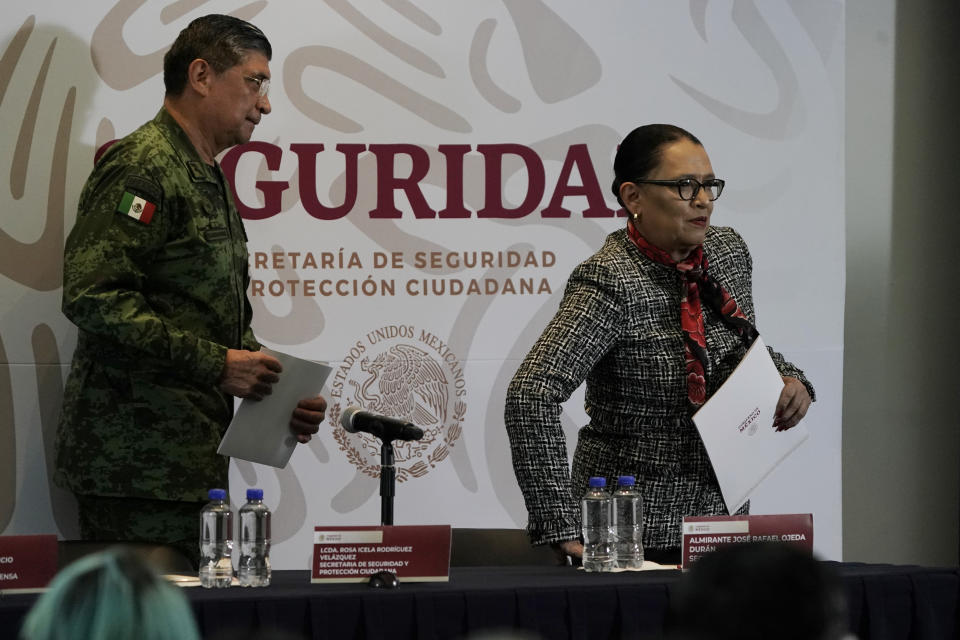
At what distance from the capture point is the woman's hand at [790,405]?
2.75m

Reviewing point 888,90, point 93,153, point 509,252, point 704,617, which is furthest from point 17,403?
point 704,617

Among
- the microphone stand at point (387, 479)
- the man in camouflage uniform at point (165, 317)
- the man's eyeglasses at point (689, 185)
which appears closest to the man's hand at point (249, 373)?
the man in camouflage uniform at point (165, 317)

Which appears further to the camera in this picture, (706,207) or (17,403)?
(17,403)

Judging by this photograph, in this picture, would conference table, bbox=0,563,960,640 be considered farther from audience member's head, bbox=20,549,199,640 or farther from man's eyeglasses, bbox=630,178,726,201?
audience member's head, bbox=20,549,199,640

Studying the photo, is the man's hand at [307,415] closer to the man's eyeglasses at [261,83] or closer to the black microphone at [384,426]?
the black microphone at [384,426]

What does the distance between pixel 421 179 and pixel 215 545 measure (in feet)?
5.65

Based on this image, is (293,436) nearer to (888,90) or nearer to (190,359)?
(190,359)

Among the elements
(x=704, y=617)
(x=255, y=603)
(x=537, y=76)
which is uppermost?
(x=537, y=76)

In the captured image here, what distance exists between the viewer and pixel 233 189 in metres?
3.80

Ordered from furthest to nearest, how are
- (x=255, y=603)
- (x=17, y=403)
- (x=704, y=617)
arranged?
(x=17, y=403), (x=255, y=603), (x=704, y=617)

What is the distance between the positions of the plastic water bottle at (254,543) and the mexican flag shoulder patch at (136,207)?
863 mm

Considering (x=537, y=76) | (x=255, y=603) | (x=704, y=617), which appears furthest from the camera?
(x=537, y=76)

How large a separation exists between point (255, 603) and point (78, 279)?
47.2 inches

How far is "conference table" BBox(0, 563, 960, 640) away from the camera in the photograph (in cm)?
203
